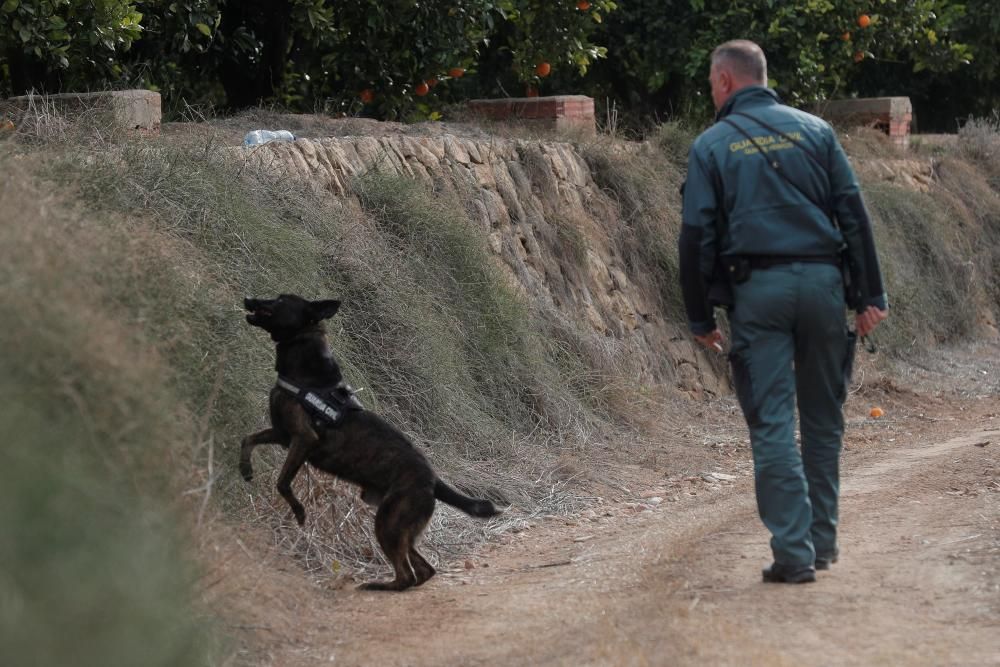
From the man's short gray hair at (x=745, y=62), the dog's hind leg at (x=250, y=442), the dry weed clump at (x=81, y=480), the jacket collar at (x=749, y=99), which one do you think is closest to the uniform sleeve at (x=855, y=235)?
the jacket collar at (x=749, y=99)

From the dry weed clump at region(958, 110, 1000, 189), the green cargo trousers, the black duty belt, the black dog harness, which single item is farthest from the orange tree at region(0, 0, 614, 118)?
the dry weed clump at region(958, 110, 1000, 189)

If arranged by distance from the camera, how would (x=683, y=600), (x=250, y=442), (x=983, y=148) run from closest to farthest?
(x=683, y=600)
(x=250, y=442)
(x=983, y=148)

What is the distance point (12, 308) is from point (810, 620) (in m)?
3.00

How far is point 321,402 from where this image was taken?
5.98m

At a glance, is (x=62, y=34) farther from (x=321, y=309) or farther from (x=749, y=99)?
(x=749, y=99)

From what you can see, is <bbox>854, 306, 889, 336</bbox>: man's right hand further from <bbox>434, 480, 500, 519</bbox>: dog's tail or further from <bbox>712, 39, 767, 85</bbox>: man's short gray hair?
<bbox>434, 480, 500, 519</bbox>: dog's tail

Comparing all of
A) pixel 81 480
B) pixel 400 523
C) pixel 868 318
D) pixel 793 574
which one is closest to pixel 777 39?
pixel 868 318

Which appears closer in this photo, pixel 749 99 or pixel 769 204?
pixel 769 204

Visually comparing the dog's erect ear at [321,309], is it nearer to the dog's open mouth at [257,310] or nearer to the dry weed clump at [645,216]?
the dog's open mouth at [257,310]

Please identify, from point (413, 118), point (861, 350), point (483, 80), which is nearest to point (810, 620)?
point (861, 350)

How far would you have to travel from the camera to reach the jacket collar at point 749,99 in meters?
5.72

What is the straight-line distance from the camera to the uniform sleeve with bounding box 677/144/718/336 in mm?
5555

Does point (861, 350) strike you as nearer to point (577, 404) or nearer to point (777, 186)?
point (577, 404)

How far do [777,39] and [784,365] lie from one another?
12134 mm
